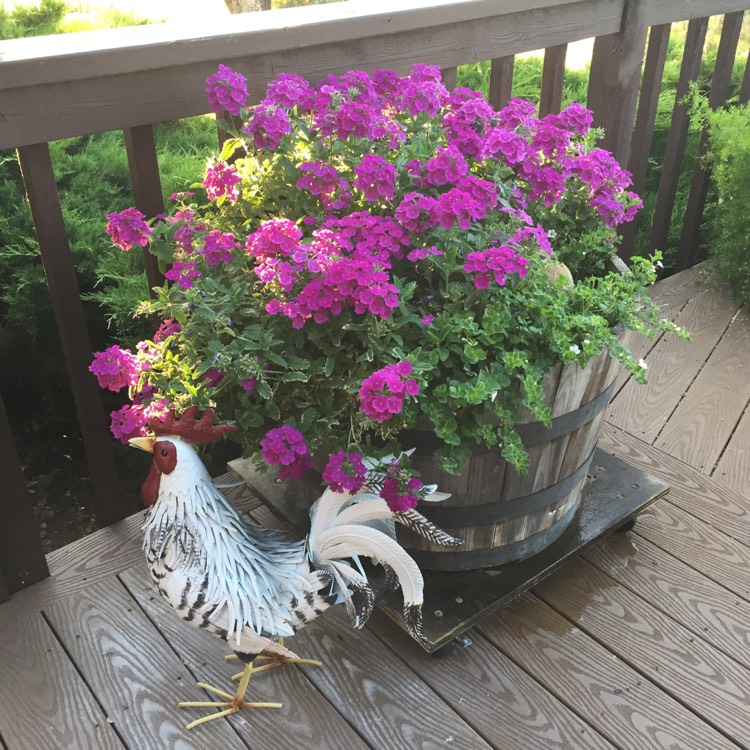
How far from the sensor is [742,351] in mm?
2750

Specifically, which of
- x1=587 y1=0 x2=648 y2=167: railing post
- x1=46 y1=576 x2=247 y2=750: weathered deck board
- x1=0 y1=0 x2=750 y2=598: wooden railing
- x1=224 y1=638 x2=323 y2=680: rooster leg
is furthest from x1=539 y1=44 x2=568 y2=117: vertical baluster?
x1=46 y1=576 x2=247 y2=750: weathered deck board

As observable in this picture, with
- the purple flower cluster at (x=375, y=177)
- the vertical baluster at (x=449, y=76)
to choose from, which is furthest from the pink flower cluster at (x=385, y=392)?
the vertical baluster at (x=449, y=76)

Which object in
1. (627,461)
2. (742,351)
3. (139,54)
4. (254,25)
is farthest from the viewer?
(742,351)

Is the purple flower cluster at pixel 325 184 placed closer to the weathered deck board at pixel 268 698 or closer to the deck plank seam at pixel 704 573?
the weathered deck board at pixel 268 698

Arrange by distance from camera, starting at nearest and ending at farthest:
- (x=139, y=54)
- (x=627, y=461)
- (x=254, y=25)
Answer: (x=139, y=54) → (x=254, y=25) → (x=627, y=461)

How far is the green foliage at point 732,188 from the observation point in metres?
2.79

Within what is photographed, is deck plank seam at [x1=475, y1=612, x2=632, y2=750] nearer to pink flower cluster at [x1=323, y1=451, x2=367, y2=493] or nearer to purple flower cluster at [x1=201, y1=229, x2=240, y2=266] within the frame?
pink flower cluster at [x1=323, y1=451, x2=367, y2=493]

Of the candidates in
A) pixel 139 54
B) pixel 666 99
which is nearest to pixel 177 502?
pixel 139 54

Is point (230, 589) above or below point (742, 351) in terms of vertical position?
above

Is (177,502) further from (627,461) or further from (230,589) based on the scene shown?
(627,461)

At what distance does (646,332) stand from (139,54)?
1164 mm

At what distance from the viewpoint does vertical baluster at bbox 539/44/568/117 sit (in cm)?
241

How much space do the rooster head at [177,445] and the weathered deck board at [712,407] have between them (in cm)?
147

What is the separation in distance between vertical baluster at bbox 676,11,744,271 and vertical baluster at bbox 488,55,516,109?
3.93 feet
